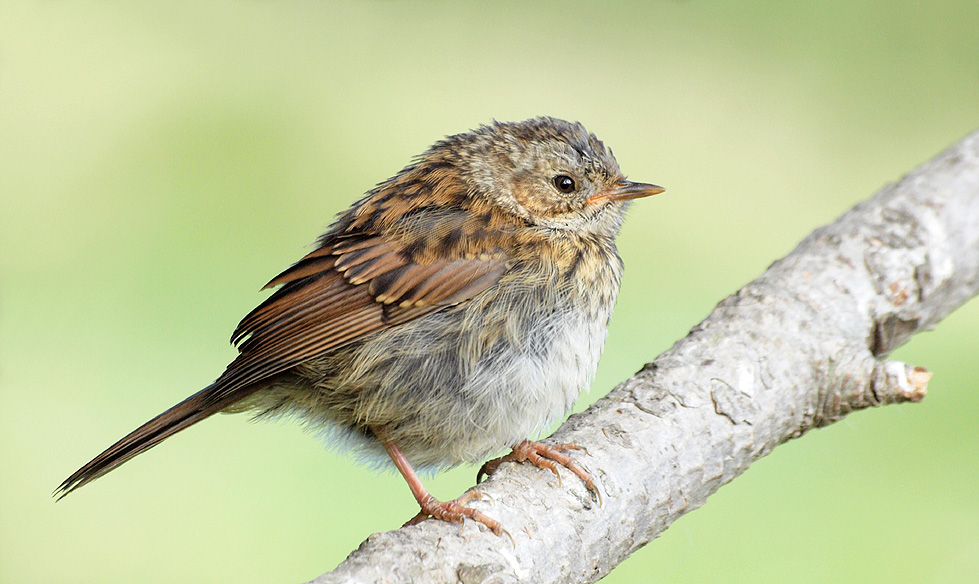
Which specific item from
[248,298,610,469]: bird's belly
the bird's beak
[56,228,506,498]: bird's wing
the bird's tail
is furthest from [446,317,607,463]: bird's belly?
the bird's tail

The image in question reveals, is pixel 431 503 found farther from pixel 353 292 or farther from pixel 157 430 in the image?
pixel 157 430

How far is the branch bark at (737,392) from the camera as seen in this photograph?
2485 mm

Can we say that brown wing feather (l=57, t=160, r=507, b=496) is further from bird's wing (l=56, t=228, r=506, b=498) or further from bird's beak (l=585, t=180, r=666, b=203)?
bird's beak (l=585, t=180, r=666, b=203)

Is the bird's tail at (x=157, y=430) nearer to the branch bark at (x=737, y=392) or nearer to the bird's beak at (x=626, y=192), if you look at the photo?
the branch bark at (x=737, y=392)

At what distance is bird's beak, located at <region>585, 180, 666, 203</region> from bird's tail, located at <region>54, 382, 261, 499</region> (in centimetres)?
140

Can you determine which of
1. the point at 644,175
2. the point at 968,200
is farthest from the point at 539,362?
the point at 644,175

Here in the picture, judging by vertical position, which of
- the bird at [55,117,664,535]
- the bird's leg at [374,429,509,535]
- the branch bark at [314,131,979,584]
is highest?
the bird at [55,117,664,535]

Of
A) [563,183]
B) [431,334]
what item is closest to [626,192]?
[563,183]

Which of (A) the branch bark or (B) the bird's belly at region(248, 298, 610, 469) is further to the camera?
(B) the bird's belly at region(248, 298, 610, 469)

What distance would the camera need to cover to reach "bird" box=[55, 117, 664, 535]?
2.91 metres

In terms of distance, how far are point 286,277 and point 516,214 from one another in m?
0.83

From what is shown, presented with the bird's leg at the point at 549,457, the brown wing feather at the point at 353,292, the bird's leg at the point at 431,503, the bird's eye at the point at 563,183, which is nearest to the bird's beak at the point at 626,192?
the bird's eye at the point at 563,183

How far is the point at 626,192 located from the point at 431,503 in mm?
1344

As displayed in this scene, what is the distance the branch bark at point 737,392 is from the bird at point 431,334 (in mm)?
160
